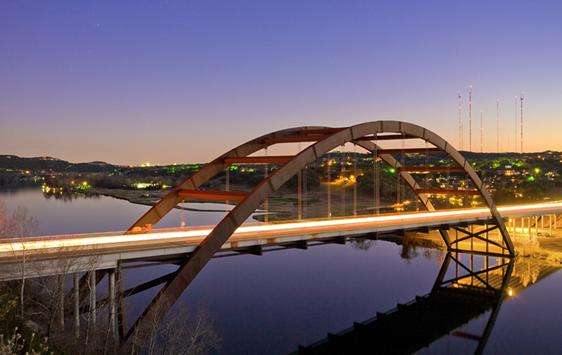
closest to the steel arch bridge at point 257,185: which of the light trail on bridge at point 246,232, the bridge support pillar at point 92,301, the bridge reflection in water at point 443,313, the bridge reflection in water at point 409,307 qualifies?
the bridge reflection in water at point 409,307

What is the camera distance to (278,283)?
34.0 meters

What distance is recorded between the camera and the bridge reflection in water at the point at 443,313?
23.6 metres

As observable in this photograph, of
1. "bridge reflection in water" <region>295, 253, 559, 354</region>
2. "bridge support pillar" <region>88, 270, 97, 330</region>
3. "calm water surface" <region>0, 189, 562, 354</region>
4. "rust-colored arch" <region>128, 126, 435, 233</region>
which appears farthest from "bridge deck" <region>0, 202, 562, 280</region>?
"bridge reflection in water" <region>295, 253, 559, 354</region>

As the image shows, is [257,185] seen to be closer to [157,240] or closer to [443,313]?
[157,240]

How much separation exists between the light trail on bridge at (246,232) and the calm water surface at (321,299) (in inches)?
179

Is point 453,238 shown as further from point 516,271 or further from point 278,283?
point 278,283

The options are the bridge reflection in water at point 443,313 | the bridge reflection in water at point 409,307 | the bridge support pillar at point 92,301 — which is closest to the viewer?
the bridge support pillar at point 92,301

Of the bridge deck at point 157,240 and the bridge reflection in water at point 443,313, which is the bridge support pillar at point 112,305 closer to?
the bridge deck at point 157,240

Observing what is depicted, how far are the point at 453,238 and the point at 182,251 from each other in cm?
3953

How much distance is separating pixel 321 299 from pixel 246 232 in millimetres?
7976

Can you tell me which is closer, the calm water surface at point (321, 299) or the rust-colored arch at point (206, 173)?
the calm water surface at point (321, 299)

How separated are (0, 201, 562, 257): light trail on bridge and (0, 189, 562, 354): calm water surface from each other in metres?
4.55

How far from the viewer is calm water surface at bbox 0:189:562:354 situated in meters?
24.1

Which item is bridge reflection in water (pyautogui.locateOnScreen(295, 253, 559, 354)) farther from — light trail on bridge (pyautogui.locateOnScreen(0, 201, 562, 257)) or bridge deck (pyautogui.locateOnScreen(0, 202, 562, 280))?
bridge deck (pyautogui.locateOnScreen(0, 202, 562, 280))
